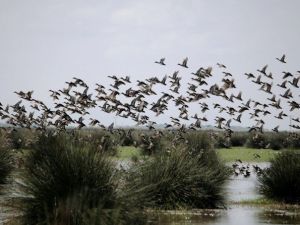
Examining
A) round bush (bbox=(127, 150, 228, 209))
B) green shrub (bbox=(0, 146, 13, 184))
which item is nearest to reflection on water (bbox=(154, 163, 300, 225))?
round bush (bbox=(127, 150, 228, 209))

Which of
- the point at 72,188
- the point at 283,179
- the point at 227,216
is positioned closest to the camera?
the point at 72,188

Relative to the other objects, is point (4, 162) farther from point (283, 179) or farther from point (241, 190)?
point (283, 179)

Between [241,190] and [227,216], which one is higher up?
[241,190]

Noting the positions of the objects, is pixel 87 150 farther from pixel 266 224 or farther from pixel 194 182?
pixel 194 182

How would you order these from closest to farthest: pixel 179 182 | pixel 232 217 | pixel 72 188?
pixel 72 188
pixel 232 217
pixel 179 182

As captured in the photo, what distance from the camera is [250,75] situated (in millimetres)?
29031

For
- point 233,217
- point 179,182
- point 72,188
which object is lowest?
point 233,217

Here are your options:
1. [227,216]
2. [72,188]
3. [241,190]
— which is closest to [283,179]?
[241,190]

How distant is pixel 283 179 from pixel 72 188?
38.8 ft

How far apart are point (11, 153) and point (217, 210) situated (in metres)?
10.6

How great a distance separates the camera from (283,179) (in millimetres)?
21766

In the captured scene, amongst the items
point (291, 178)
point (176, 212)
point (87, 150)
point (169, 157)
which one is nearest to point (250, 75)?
point (291, 178)

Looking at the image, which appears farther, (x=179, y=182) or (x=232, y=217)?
(x=179, y=182)

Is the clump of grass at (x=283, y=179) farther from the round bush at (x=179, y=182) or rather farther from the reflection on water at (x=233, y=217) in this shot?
the reflection on water at (x=233, y=217)
